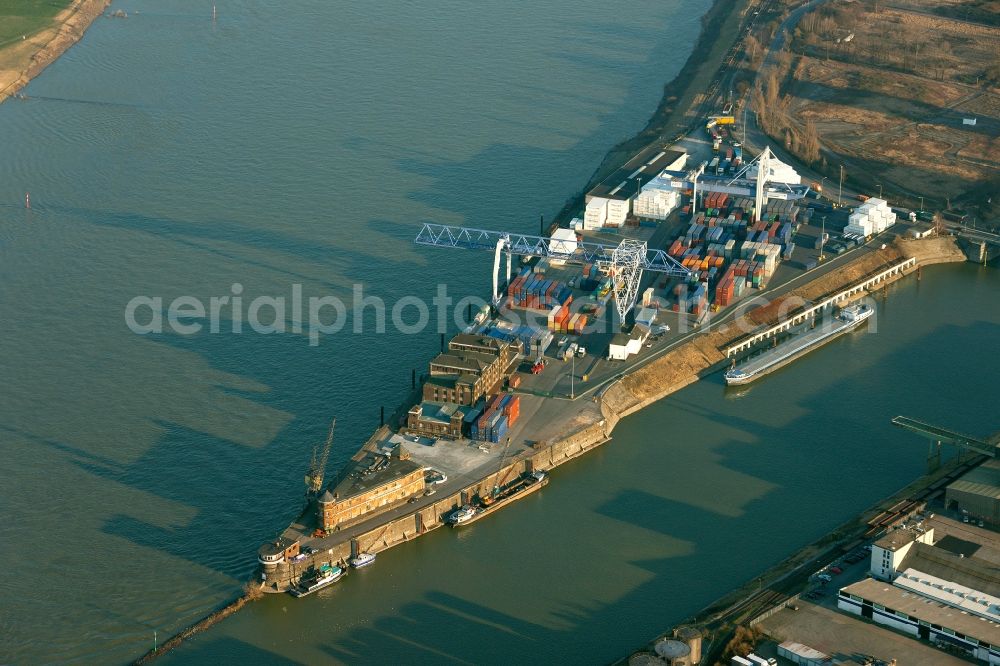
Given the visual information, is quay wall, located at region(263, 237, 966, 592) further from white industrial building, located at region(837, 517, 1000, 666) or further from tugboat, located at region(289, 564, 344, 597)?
white industrial building, located at region(837, 517, 1000, 666)

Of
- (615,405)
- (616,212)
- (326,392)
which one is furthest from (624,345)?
(616,212)

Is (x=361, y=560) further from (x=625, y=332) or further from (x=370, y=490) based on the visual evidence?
(x=625, y=332)

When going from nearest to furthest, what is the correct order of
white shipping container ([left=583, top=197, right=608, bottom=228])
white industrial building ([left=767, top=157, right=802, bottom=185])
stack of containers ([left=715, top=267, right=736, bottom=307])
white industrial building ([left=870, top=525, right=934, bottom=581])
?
1. white industrial building ([left=870, top=525, right=934, bottom=581])
2. stack of containers ([left=715, top=267, right=736, bottom=307])
3. white shipping container ([left=583, top=197, right=608, bottom=228])
4. white industrial building ([left=767, top=157, right=802, bottom=185])

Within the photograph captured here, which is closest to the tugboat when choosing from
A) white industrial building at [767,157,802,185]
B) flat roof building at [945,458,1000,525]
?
flat roof building at [945,458,1000,525]

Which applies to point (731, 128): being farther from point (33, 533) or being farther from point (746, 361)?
point (33, 533)

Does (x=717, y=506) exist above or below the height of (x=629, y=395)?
below

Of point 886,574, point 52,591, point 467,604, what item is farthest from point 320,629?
point 886,574
